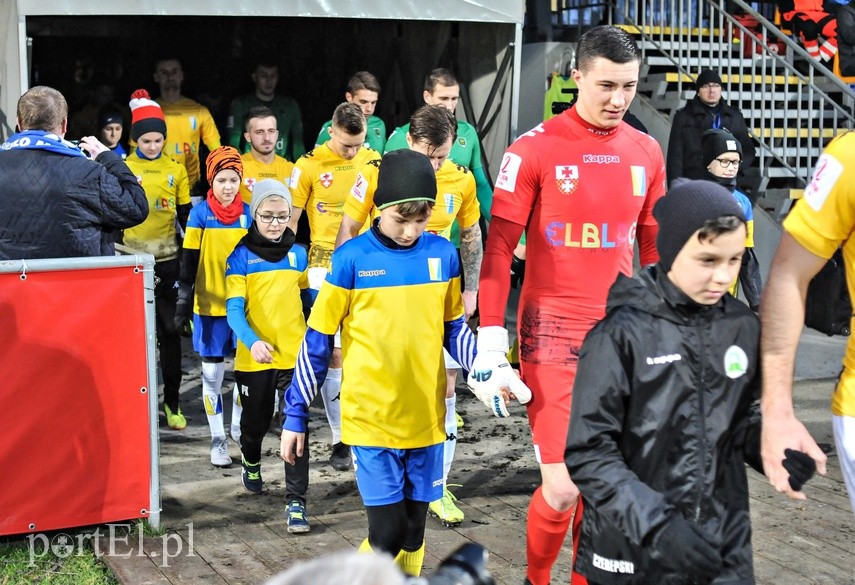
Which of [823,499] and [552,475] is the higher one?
[552,475]

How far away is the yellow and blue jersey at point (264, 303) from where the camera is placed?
712 cm

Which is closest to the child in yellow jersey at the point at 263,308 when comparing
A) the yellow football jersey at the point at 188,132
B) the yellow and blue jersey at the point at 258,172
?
the yellow and blue jersey at the point at 258,172

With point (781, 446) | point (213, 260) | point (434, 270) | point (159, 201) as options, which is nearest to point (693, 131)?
point (159, 201)

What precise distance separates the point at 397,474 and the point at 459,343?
2.06 feet

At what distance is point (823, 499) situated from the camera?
714 cm

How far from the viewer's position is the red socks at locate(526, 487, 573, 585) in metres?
5.02

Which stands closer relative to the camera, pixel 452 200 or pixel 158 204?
pixel 452 200

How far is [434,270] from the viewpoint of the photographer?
518 cm

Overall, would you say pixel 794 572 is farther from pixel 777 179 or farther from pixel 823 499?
pixel 777 179

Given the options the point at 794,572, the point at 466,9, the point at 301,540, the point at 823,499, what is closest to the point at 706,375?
the point at 794,572

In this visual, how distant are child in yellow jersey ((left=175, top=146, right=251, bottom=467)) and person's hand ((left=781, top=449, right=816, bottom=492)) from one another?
16.2 ft

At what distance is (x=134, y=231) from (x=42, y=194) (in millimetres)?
2807

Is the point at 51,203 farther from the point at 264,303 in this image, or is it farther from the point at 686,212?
the point at 686,212

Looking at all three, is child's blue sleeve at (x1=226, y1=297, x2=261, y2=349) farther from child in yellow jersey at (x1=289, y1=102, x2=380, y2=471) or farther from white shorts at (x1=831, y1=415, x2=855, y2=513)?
white shorts at (x1=831, y1=415, x2=855, y2=513)
